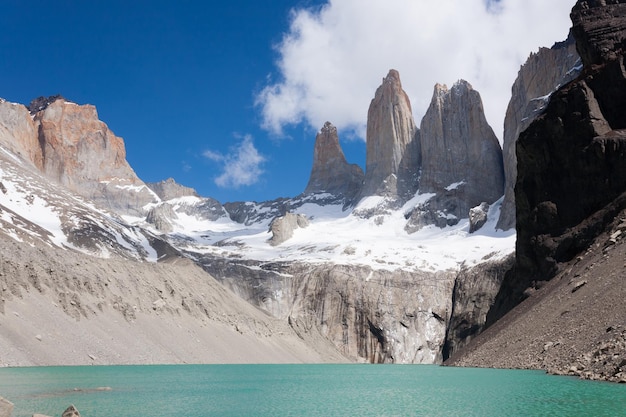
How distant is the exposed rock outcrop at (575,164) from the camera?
59312mm

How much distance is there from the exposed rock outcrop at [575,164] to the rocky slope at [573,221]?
10 centimetres

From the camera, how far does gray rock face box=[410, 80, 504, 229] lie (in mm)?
169125

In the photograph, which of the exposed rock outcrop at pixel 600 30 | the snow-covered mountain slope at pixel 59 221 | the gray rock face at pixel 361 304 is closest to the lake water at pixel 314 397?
the exposed rock outcrop at pixel 600 30

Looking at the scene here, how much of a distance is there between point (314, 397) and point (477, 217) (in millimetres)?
126439

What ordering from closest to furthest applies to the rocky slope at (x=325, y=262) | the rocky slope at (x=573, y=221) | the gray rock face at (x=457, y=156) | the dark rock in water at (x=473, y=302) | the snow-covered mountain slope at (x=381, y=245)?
the rocky slope at (x=573, y=221) → the rocky slope at (x=325, y=262) → the dark rock in water at (x=473, y=302) → the snow-covered mountain slope at (x=381, y=245) → the gray rock face at (x=457, y=156)

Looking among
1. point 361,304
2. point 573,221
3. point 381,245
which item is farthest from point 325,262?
point 573,221

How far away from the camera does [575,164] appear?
207 ft

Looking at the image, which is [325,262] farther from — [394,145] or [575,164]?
[575,164]

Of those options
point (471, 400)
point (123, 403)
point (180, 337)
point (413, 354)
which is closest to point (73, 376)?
point (123, 403)

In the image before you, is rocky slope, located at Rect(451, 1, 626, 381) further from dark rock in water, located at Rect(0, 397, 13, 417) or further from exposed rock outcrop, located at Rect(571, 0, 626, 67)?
dark rock in water, located at Rect(0, 397, 13, 417)

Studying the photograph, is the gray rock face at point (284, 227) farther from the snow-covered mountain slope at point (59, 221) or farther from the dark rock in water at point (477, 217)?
the dark rock in water at point (477, 217)

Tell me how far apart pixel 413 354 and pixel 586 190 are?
62.5 meters

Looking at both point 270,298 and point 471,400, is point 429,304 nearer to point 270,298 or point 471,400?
point 270,298

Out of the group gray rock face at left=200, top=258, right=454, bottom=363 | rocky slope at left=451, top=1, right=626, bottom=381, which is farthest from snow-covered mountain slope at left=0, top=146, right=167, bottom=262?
rocky slope at left=451, top=1, right=626, bottom=381
